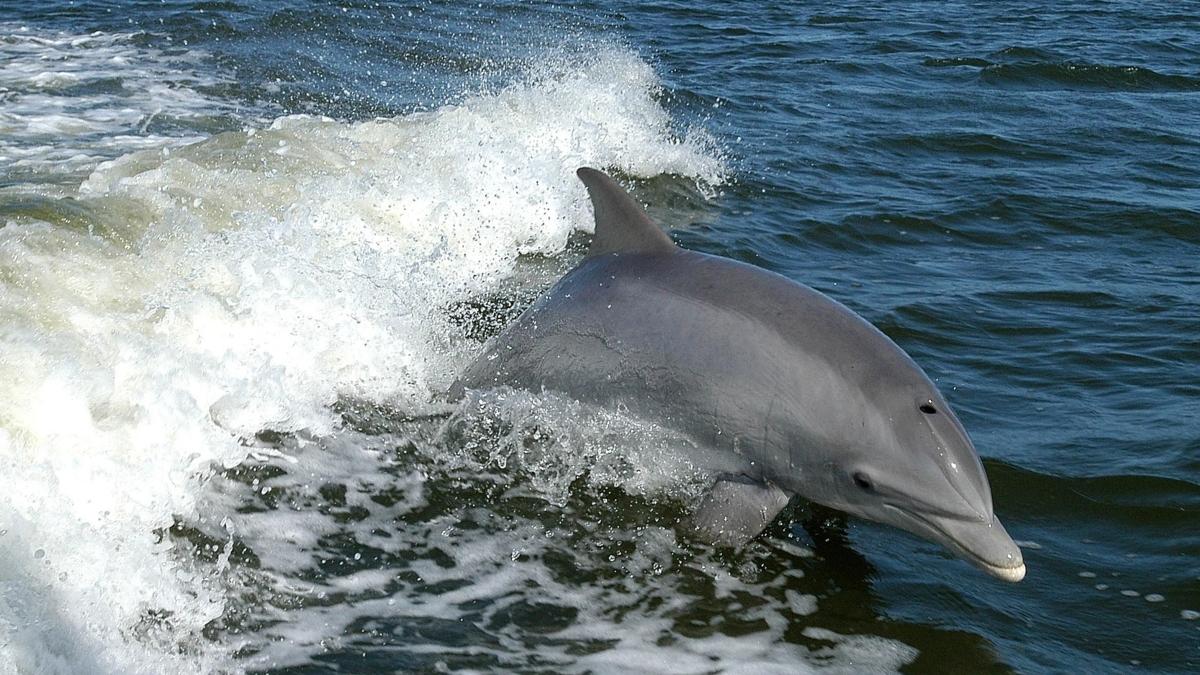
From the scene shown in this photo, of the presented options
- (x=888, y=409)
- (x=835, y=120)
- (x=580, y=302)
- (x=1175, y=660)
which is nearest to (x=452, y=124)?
(x=835, y=120)

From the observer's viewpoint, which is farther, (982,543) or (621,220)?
(621,220)

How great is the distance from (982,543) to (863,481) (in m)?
0.64

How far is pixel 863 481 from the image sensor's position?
6000 millimetres

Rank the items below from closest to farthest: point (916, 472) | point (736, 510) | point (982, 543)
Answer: point (982, 543)
point (916, 472)
point (736, 510)

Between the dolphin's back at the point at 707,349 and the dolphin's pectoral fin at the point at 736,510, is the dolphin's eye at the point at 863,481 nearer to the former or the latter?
the dolphin's back at the point at 707,349

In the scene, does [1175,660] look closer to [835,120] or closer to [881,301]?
[881,301]

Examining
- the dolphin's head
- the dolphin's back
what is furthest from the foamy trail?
the dolphin's head

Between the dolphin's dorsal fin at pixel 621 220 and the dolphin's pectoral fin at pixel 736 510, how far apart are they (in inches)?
53.8

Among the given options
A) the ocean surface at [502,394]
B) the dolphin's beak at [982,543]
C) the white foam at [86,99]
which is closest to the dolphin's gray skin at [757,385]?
the dolphin's beak at [982,543]

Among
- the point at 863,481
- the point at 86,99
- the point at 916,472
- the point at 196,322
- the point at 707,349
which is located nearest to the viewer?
the point at 916,472

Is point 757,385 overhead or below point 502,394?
overhead

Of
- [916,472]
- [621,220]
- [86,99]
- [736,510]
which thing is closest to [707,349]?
[736,510]

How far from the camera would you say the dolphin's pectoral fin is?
6211mm

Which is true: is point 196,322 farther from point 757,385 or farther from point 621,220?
point 757,385
